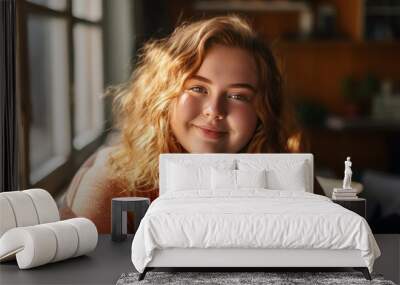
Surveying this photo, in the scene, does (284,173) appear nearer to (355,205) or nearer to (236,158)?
(236,158)

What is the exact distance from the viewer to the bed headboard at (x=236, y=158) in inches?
191

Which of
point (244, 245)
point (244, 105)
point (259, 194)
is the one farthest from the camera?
point (244, 105)

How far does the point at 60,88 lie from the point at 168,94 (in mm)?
640

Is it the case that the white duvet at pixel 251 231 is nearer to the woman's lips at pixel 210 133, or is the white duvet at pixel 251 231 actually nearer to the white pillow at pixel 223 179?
the white pillow at pixel 223 179

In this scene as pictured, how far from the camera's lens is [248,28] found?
16.5 feet

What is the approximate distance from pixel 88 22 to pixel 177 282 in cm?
184

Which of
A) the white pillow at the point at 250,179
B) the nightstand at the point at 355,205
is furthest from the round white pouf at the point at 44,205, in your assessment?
the nightstand at the point at 355,205

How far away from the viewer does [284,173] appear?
187 inches

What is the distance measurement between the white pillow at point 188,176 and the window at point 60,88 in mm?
544

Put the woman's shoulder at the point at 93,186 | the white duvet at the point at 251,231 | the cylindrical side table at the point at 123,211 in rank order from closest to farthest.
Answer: the white duvet at the point at 251,231 < the cylindrical side table at the point at 123,211 < the woman's shoulder at the point at 93,186

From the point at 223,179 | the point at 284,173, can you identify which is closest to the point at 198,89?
the point at 223,179

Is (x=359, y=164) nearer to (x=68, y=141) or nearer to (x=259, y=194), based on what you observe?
(x=259, y=194)

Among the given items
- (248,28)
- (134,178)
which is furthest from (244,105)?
(134,178)

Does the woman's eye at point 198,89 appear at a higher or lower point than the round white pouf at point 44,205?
higher
